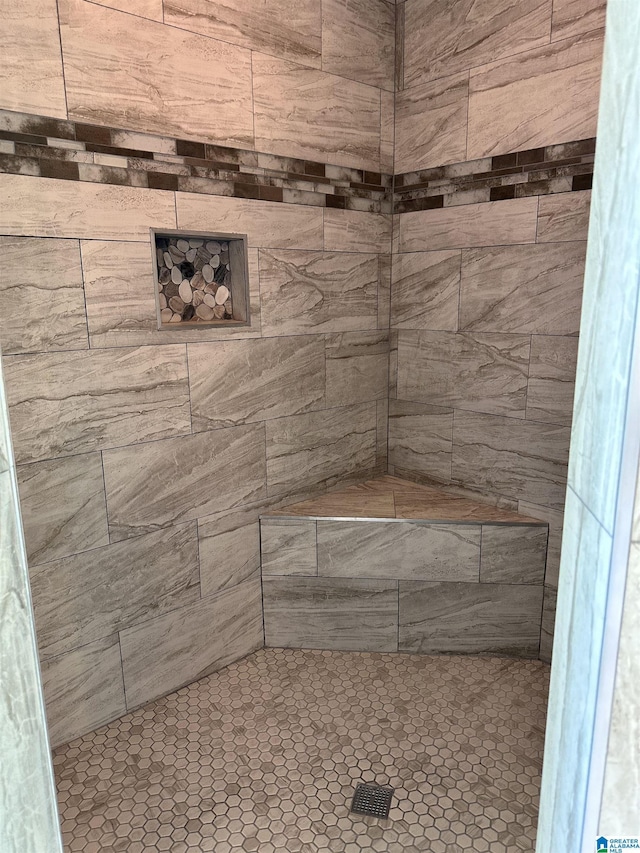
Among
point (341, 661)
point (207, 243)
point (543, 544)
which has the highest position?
point (207, 243)

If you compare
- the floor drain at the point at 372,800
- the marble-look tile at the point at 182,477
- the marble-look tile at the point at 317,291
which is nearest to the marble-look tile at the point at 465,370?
the marble-look tile at the point at 317,291

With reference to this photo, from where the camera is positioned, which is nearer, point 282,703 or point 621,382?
point 621,382

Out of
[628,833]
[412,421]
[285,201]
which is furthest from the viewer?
[412,421]

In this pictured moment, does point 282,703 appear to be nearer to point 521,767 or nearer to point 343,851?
point 343,851

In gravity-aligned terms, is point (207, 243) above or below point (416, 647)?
above

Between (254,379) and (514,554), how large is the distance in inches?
51.3

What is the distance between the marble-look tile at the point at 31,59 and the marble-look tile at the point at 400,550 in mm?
1800

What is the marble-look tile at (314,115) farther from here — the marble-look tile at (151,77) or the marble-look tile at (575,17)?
the marble-look tile at (575,17)

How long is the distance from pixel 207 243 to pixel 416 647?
1899 mm

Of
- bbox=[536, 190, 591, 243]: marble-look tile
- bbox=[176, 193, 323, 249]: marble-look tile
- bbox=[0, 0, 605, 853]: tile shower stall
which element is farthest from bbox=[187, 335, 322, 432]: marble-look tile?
bbox=[536, 190, 591, 243]: marble-look tile

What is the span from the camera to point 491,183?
2.50 m

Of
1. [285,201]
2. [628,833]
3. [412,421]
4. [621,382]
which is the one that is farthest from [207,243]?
[628,833]

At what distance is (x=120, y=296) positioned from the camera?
2.05 metres

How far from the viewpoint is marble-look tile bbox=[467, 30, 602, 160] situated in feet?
7.07
